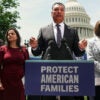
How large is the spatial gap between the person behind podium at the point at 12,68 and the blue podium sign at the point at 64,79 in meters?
1.08

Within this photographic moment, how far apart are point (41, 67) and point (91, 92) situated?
0.69 meters

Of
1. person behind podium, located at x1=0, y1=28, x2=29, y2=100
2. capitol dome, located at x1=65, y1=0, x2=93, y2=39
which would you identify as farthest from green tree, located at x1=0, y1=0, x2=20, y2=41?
capitol dome, located at x1=65, y1=0, x2=93, y2=39

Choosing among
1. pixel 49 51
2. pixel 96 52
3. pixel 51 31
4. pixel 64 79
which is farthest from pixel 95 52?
pixel 64 79

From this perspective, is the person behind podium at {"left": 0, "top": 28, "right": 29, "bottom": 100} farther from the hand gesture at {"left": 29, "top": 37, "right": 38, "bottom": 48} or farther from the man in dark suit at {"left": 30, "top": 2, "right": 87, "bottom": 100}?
the hand gesture at {"left": 29, "top": 37, "right": 38, "bottom": 48}

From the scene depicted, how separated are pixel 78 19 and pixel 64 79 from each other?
389 feet

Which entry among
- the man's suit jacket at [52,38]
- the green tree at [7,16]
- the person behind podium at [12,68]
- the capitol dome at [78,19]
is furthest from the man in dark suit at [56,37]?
the capitol dome at [78,19]

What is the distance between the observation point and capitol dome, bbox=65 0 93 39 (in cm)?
11912

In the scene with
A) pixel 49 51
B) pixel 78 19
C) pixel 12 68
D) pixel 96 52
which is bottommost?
pixel 78 19

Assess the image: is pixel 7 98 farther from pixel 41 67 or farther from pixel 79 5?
pixel 79 5

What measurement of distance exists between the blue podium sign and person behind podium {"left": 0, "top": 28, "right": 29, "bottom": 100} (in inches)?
42.6

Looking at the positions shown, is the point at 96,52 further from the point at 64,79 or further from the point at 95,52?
the point at 64,79

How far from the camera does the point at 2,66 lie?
700 cm

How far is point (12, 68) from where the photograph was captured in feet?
22.7

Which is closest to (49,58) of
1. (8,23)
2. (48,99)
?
(48,99)
